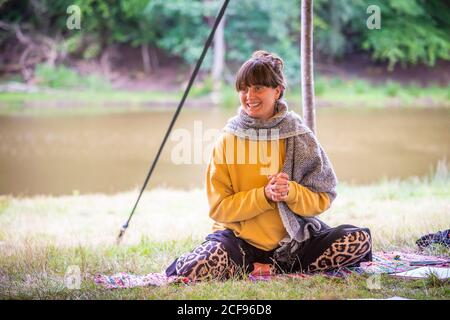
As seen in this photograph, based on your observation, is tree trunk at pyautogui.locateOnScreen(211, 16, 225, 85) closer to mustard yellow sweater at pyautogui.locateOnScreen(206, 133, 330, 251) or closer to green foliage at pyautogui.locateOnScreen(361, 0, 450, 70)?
green foliage at pyautogui.locateOnScreen(361, 0, 450, 70)

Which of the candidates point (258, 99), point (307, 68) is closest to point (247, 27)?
point (307, 68)

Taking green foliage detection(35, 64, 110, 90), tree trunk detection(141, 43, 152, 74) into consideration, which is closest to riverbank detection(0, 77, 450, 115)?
green foliage detection(35, 64, 110, 90)

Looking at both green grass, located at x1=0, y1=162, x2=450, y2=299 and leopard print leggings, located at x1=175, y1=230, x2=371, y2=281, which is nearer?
green grass, located at x1=0, y1=162, x2=450, y2=299

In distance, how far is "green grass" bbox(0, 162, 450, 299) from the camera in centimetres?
217

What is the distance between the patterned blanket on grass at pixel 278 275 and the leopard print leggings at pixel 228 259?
1.5 inches

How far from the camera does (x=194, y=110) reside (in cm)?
1138

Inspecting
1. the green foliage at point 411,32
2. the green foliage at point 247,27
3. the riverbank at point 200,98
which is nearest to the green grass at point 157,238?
the riverbank at point 200,98

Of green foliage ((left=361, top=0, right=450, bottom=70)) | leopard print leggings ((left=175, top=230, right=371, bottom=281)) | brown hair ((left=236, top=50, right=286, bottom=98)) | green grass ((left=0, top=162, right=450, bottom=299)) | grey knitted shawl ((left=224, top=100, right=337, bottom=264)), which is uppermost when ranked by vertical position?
green foliage ((left=361, top=0, right=450, bottom=70))

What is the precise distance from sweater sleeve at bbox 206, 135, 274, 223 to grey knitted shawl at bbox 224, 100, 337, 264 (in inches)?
5.1

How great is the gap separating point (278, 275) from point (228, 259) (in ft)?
0.73

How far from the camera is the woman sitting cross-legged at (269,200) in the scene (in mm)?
2318

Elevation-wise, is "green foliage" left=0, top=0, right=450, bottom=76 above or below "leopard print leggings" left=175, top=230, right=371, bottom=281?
above

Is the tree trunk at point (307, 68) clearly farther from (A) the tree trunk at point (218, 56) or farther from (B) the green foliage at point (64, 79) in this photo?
(B) the green foliage at point (64, 79)

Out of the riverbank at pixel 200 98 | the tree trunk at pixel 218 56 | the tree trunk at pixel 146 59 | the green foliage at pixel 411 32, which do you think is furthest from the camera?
the tree trunk at pixel 146 59
